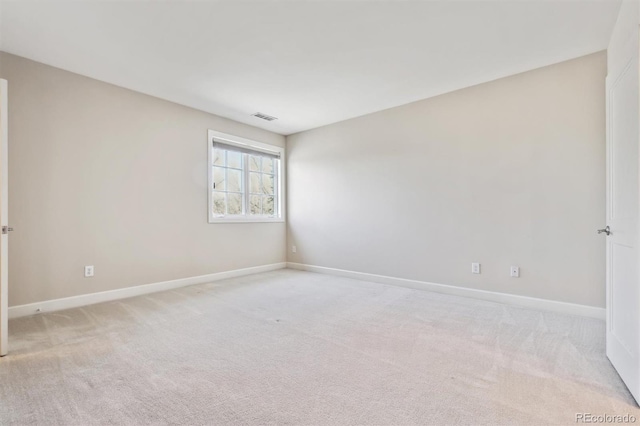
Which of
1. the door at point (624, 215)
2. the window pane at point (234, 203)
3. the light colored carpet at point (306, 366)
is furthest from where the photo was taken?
the window pane at point (234, 203)

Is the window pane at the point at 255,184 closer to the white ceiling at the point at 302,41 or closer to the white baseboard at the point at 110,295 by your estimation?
the white baseboard at the point at 110,295

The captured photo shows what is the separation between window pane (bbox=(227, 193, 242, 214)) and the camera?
473cm

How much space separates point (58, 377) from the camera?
1.80 m

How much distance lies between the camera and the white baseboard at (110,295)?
2.88 metres

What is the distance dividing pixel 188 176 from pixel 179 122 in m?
0.74

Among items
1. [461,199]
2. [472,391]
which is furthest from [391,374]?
[461,199]

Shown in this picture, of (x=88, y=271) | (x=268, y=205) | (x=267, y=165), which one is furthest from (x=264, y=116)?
(x=88, y=271)

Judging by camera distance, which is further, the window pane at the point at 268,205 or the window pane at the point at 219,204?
the window pane at the point at 268,205

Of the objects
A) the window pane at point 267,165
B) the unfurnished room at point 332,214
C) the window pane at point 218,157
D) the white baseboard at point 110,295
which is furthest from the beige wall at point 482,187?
the white baseboard at point 110,295

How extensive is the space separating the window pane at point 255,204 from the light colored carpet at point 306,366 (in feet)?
7.16

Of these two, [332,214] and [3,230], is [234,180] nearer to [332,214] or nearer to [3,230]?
[332,214]

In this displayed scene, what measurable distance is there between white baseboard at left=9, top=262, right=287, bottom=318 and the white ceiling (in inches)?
94.1

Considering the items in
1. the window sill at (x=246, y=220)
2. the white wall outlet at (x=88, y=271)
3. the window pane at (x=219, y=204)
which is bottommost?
the white wall outlet at (x=88, y=271)

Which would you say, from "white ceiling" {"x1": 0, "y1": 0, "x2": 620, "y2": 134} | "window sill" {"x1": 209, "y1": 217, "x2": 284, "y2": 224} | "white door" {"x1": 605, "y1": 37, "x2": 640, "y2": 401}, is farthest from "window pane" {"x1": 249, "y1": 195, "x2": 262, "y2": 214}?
"white door" {"x1": 605, "y1": 37, "x2": 640, "y2": 401}
